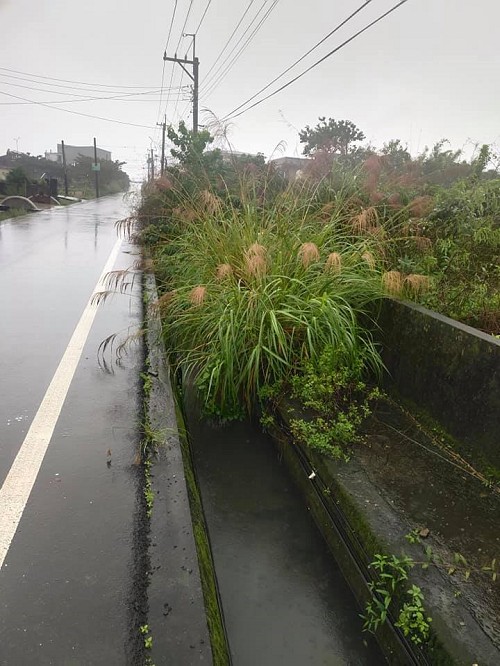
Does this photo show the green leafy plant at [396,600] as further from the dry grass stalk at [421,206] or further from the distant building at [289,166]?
the distant building at [289,166]

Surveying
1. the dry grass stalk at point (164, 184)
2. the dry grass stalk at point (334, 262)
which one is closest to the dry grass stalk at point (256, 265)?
the dry grass stalk at point (334, 262)

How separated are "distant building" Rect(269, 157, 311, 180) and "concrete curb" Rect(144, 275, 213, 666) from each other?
12.6ft

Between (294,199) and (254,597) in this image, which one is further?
(294,199)

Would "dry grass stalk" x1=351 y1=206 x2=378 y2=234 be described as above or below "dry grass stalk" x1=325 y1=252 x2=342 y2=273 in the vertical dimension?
above

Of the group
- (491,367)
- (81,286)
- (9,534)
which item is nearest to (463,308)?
(491,367)

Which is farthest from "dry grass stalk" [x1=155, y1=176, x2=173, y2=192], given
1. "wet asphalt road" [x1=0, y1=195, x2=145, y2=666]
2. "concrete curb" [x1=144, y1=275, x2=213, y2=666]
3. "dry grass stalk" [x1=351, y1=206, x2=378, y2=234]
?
"concrete curb" [x1=144, y1=275, x2=213, y2=666]

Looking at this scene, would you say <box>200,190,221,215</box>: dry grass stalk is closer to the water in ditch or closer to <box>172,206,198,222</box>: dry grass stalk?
<box>172,206,198,222</box>: dry grass stalk

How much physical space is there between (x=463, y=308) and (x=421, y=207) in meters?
1.69

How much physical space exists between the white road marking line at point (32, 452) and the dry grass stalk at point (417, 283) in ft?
9.17

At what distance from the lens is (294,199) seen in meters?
4.57

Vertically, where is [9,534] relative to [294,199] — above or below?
below

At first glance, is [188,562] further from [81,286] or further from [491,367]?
[81,286]

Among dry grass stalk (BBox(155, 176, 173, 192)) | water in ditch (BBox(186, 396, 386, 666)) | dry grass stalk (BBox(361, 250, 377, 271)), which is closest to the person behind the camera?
water in ditch (BBox(186, 396, 386, 666))

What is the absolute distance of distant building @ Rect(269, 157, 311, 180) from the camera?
5618 millimetres
